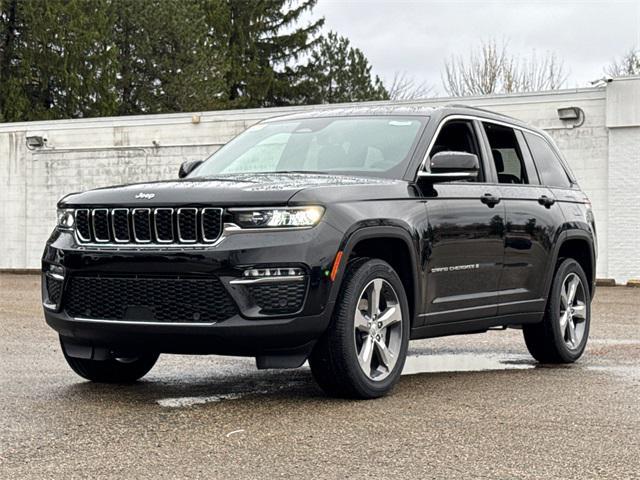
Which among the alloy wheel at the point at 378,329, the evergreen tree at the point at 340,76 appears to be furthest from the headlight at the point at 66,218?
the evergreen tree at the point at 340,76

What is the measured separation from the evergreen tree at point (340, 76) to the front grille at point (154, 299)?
165 ft

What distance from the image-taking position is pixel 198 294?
6.35m

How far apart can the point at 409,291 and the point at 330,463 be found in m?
2.41

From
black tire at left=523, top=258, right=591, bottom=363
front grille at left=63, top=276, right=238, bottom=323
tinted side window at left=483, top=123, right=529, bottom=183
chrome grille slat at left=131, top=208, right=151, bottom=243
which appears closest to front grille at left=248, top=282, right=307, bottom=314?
front grille at left=63, top=276, right=238, bottom=323

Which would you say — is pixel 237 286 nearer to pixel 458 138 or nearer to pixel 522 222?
pixel 458 138

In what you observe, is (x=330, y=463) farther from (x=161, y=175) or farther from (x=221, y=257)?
(x=161, y=175)

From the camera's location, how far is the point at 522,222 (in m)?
8.52

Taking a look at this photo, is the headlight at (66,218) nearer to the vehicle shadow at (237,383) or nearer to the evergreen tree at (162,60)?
the vehicle shadow at (237,383)

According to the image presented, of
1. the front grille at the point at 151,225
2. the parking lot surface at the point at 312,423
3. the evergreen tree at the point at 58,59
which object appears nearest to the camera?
the parking lot surface at the point at 312,423

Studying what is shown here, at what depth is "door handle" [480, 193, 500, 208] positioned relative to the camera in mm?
8047

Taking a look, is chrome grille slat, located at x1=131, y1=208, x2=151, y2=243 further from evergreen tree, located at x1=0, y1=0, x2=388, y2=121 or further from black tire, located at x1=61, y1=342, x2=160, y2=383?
evergreen tree, located at x1=0, y1=0, x2=388, y2=121

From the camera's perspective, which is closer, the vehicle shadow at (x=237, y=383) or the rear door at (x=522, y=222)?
the vehicle shadow at (x=237, y=383)

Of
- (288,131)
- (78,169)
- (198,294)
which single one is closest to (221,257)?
(198,294)

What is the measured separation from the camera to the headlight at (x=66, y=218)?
696 centimetres
